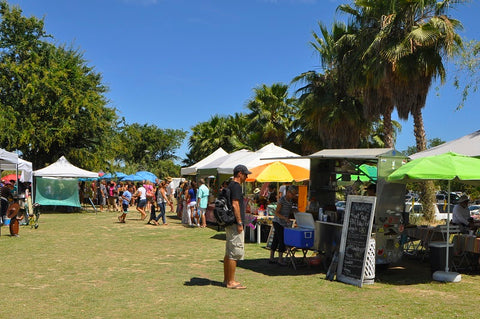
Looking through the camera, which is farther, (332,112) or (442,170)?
(332,112)

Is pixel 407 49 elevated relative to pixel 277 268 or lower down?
elevated

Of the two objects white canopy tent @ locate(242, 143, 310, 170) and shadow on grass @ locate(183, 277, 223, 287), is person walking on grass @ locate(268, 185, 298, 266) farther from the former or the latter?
white canopy tent @ locate(242, 143, 310, 170)

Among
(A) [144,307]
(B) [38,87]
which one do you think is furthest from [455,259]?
(B) [38,87]

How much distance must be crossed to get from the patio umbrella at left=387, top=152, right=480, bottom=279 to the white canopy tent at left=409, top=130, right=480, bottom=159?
7.32ft

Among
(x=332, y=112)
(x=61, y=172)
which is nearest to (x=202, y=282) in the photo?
(x=332, y=112)

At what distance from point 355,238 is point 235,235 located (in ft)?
7.66

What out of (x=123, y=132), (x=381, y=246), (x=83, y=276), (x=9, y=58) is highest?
(x=9, y=58)

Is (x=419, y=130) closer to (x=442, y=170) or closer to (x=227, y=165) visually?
(x=227, y=165)

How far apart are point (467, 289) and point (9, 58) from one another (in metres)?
27.8

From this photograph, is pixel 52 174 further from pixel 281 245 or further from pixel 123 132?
pixel 281 245

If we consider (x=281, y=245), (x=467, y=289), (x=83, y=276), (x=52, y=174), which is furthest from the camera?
(x=52, y=174)

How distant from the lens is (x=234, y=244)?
7.63 m

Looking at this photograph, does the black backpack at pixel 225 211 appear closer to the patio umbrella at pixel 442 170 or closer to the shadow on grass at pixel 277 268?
the shadow on grass at pixel 277 268

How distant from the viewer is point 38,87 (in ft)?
90.1
